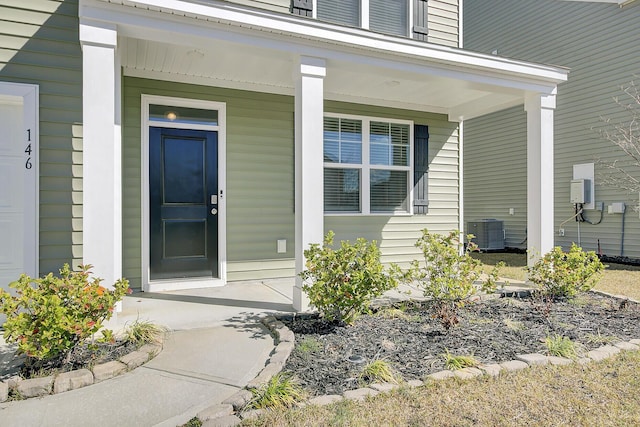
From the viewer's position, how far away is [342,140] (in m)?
5.91

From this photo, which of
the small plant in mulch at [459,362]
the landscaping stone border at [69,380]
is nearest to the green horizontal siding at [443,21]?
the small plant in mulch at [459,362]

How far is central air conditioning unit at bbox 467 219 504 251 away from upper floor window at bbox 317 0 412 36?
5717 mm

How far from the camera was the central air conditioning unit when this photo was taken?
983 centimetres

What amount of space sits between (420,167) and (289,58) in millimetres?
3042

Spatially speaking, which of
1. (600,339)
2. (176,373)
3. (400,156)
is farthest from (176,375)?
(400,156)

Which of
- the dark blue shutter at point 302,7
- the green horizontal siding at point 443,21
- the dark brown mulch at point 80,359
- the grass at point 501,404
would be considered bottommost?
the grass at point 501,404

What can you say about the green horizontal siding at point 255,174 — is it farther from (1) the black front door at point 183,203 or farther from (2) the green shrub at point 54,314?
(2) the green shrub at point 54,314

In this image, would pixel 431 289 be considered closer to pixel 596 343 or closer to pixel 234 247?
pixel 596 343

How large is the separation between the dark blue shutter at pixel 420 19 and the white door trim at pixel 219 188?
2.89 metres

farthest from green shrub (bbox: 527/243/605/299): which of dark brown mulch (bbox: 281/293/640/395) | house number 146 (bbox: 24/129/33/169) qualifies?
house number 146 (bbox: 24/129/33/169)

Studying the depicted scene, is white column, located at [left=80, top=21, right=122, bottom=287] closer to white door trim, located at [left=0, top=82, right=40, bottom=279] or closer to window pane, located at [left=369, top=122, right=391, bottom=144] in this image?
white door trim, located at [left=0, top=82, right=40, bottom=279]

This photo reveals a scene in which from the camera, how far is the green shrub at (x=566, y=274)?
4324 mm

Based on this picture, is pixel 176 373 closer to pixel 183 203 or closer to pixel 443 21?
pixel 183 203

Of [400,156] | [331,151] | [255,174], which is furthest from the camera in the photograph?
[400,156]
